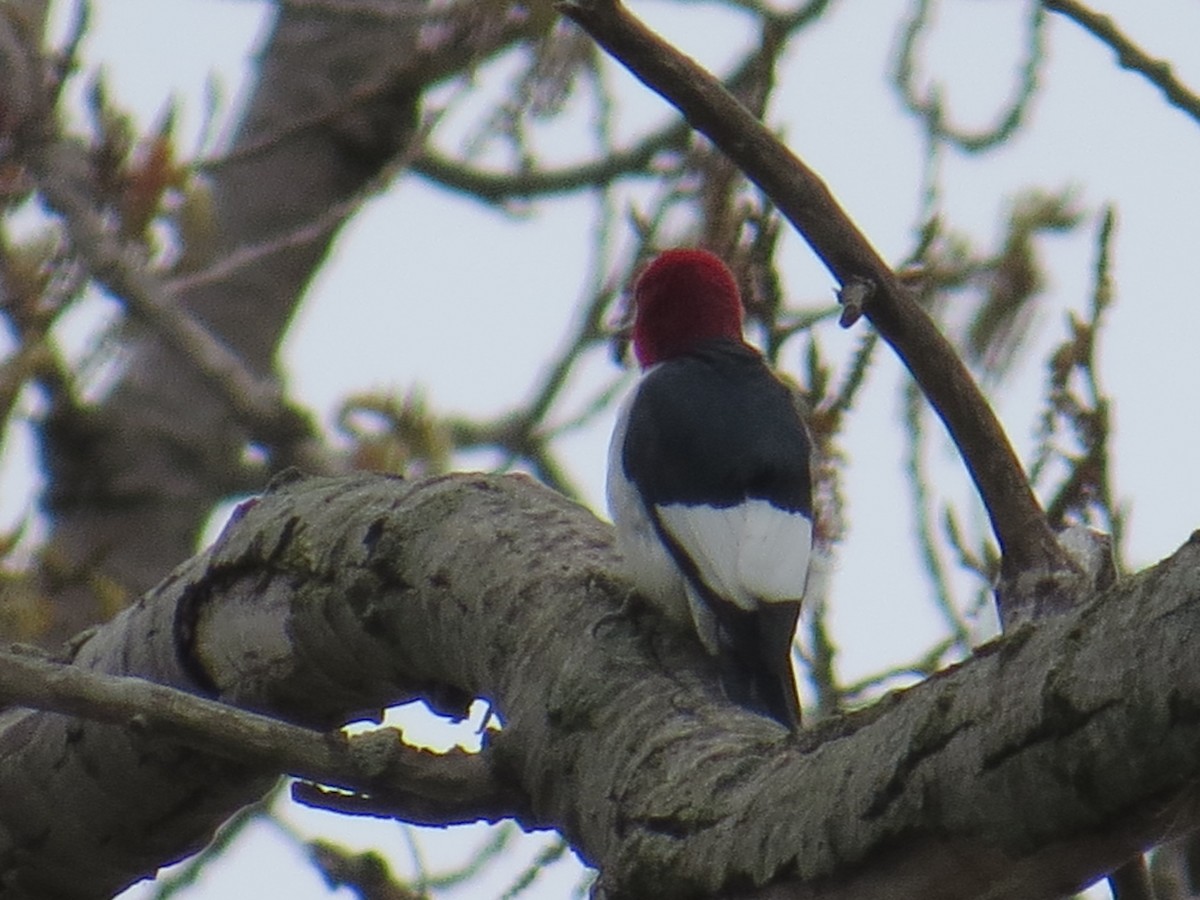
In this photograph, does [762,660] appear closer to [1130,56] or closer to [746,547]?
[746,547]

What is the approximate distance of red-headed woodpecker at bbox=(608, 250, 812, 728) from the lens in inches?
97.1

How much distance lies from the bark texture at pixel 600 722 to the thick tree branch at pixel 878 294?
13.9 inches

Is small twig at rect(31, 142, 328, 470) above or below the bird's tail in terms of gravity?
above

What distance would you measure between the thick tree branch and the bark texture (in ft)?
1.16

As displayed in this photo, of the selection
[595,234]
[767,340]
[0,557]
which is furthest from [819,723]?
[595,234]

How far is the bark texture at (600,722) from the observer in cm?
111

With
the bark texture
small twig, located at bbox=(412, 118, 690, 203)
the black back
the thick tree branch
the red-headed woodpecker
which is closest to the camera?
the bark texture

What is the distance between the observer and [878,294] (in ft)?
6.27

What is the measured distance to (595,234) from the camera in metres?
4.42

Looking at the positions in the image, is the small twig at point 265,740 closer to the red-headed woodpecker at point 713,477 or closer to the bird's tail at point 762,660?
the bird's tail at point 762,660

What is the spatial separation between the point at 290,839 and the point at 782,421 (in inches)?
42.9

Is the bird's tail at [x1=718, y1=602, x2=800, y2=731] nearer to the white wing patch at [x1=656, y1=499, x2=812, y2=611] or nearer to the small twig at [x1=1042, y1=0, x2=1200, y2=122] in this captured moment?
the white wing patch at [x1=656, y1=499, x2=812, y2=611]

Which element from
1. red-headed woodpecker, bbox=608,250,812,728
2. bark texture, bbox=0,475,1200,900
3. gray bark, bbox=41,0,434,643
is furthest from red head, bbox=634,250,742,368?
bark texture, bbox=0,475,1200,900

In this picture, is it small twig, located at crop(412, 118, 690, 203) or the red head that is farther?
small twig, located at crop(412, 118, 690, 203)
